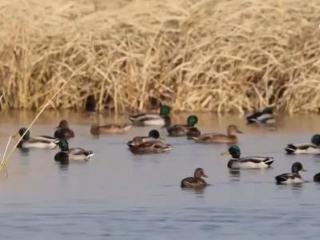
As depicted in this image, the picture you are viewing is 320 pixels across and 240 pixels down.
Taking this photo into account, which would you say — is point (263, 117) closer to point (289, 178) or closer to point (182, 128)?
point (182, 128)

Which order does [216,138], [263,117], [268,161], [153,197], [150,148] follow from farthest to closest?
[263,117] → [216,138] → [150,148] → [268,161] → [153,197]

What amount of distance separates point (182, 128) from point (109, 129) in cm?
99

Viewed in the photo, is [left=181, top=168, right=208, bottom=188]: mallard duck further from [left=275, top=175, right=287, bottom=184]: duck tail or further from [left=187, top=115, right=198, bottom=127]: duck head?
[left=187, top=115, right=198, bottom=127]: duck head

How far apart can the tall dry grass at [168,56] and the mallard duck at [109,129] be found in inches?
81.8

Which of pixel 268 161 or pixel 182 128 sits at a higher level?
pixel 182 128

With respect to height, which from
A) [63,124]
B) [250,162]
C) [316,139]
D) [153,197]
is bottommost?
[153,197]

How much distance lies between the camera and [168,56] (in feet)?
88.7

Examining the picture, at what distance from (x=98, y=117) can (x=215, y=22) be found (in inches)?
94.5

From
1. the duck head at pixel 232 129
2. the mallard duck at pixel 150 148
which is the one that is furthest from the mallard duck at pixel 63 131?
the duck head at pixel 232 129

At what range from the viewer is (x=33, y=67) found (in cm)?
2695

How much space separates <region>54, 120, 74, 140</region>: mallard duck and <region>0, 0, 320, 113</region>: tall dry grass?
2.23 metres

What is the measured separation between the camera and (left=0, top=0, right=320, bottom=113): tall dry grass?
26469mm

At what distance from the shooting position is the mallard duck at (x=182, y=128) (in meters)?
23.9

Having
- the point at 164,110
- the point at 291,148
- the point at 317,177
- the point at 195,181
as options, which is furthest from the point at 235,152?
the point at 164,110
